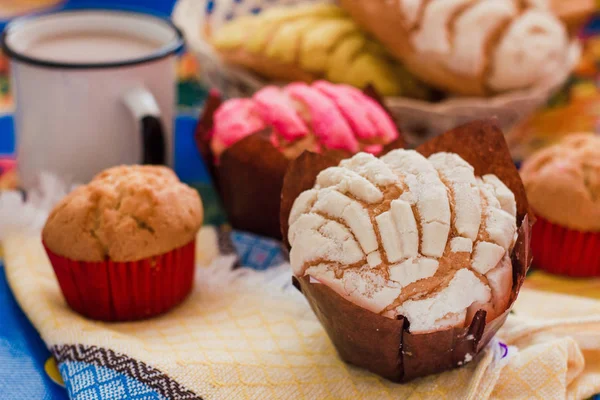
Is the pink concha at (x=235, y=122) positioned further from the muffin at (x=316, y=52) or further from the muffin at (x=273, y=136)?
the muffin at (x=316, y=52)

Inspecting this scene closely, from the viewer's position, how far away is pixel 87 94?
3.75 feet

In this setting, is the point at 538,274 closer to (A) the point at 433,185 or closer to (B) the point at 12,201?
(A) the point at 433,185

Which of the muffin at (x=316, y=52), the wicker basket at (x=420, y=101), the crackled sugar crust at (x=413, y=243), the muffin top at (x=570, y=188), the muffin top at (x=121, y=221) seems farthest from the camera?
the muffin at (x=316, y=52)

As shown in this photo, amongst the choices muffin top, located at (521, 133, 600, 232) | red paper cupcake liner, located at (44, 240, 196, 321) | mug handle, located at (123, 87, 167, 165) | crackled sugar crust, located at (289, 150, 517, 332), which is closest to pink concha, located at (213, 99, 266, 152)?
mug handle, located at (123, 87, 167, 165)

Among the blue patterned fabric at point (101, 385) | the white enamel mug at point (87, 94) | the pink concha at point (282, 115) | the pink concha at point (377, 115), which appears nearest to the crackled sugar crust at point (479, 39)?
the pink concha at point (377, 115)

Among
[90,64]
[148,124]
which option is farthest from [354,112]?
[90,64]

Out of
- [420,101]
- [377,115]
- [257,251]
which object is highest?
[377,115]

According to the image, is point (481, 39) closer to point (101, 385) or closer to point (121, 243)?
point (121, 243)

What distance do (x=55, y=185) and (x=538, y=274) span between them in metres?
0.81

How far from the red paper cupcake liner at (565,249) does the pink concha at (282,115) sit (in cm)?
41

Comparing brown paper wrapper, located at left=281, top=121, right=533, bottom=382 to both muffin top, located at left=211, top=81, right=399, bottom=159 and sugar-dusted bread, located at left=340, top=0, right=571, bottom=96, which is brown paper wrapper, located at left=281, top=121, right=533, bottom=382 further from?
sugar-dusted bread, located at left=340, top=0, right=571, bottom=96

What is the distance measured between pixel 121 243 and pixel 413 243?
1.30 feet

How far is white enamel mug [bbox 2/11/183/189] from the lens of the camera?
1.13 m

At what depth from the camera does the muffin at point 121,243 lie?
3.01 ft
